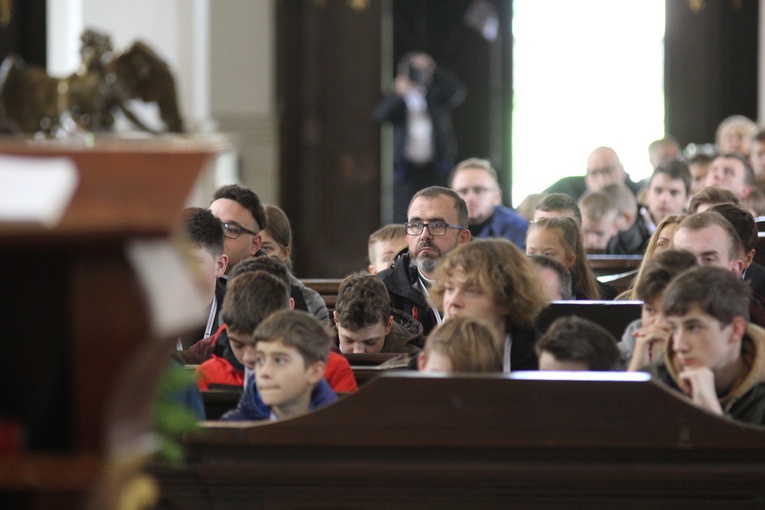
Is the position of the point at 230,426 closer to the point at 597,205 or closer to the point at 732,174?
the point at 597,205

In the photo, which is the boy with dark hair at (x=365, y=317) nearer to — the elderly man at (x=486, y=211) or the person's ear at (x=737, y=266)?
the person's ear at (x=737, y=266)

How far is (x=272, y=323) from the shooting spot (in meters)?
3.51

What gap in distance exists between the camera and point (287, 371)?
3445 mm

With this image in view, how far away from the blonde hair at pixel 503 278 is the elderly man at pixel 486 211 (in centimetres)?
346

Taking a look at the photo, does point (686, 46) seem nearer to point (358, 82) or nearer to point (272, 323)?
point (358, 82)

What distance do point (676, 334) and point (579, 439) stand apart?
68 centimetres

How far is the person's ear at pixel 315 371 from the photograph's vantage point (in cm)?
347

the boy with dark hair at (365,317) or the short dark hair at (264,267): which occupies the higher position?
the short dark hair at (264,267)

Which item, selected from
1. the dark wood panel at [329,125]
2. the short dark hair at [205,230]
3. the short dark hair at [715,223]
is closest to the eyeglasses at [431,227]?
the short dark hair at [205,230]

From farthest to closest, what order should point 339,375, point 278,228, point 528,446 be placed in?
point 278,228, point 339,375, point 528,446

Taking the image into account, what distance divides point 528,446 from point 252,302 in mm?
1413

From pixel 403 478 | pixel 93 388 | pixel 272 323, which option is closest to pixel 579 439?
pixel 403 478

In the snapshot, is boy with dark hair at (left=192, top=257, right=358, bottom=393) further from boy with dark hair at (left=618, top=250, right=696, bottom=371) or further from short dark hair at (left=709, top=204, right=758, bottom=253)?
short dark hair at (left=709, top=204, right=758, bottom=253)

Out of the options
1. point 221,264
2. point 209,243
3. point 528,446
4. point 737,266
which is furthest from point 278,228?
point 528,446
